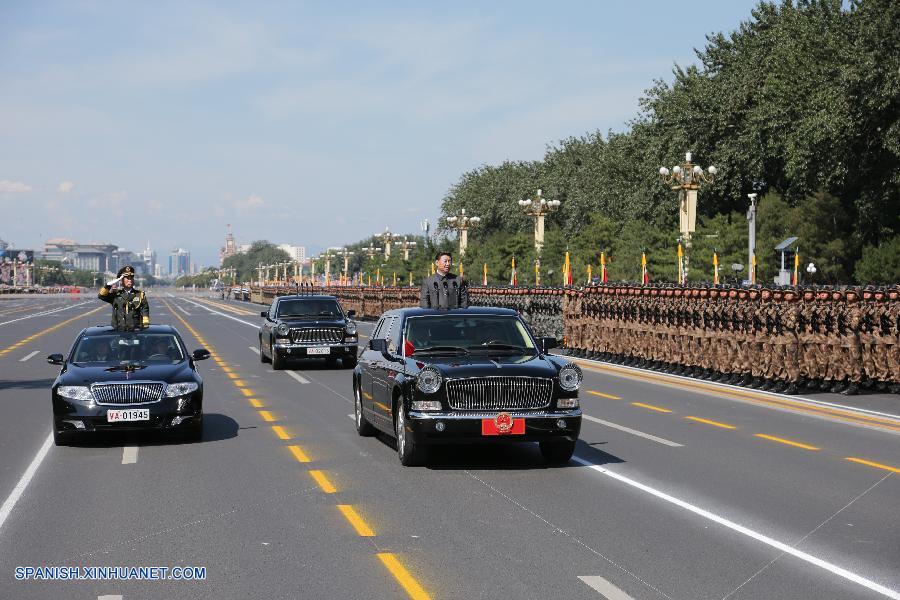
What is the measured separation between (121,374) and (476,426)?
451 cm

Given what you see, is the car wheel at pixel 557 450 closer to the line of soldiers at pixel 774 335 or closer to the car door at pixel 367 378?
the car door at pixel 367 378

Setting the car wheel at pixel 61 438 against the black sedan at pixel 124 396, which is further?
the car wheel at pixel 61 438

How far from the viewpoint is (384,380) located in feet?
42.7

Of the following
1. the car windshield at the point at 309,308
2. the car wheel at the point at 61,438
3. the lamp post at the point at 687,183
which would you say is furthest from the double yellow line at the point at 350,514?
the lamp post at the point at 687,183

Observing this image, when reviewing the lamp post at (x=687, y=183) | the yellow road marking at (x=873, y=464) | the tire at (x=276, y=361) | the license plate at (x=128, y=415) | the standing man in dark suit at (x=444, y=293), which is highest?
the lamp post at (x=687, y=183)

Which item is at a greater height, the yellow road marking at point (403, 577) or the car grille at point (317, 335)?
the car grille at point (317, 335)

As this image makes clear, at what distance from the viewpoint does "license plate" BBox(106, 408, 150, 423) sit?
13.3 metres

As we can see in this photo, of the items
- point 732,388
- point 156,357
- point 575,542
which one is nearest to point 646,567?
point 575,542

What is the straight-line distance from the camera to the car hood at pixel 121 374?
534 inches

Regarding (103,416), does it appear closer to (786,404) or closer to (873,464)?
(873,464)

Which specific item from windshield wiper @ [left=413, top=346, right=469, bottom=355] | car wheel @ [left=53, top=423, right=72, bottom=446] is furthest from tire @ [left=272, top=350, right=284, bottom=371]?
windshield wiper @ [left=413, top=346, right=469, bottom=355]

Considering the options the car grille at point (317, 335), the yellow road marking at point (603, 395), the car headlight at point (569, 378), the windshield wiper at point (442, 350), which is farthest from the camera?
the car grille at point (317, 335)

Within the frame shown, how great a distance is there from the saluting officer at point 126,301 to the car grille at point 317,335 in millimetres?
8270

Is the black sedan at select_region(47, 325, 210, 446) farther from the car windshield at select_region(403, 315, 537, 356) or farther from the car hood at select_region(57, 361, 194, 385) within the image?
the car windshield at select_region(403, 315, 537, 356)
